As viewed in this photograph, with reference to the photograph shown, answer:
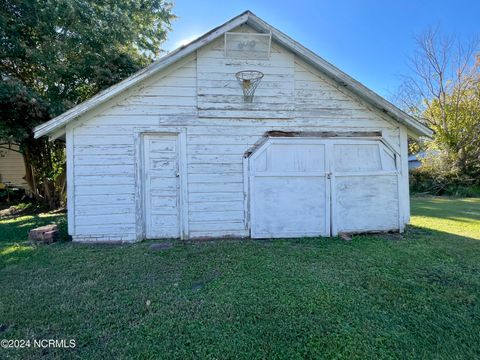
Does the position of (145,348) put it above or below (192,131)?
below

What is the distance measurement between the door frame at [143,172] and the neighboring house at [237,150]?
0.07 feet

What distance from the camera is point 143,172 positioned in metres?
5.11

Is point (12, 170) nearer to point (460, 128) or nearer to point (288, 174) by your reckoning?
point (288, 174)

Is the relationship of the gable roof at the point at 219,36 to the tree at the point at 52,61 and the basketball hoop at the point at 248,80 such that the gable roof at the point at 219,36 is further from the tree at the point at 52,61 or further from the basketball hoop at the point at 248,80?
the tree at the point at 52,61

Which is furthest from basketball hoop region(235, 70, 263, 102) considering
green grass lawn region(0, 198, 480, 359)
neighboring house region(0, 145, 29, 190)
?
neighboring house region(0, 145, 29, 190)

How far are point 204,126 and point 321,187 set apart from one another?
2.73 m

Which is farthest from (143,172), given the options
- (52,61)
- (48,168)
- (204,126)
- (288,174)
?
(48,168)

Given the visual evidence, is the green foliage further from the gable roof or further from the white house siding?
the white house siding

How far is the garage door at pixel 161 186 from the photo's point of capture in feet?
16.9

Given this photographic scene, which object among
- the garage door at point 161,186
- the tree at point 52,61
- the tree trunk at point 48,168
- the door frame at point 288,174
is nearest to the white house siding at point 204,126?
the door frame at point 288,174

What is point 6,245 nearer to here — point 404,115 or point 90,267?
point 90,267

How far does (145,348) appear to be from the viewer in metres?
2.12

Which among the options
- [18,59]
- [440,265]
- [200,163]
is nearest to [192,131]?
[200,163]

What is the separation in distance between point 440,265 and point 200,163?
4.36 meters
